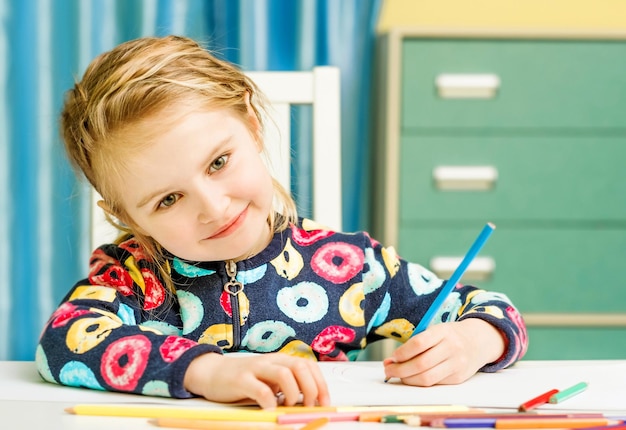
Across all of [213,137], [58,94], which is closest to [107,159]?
[213,137]

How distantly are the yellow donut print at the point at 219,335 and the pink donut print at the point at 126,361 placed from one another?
18cm

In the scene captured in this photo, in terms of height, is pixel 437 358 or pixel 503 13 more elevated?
pixel 503 13

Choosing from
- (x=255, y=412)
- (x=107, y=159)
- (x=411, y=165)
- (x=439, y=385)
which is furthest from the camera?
(x=411, y=165)

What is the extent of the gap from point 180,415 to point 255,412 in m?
0.05

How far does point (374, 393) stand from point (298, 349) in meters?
0.27

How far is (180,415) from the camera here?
0.56 meters

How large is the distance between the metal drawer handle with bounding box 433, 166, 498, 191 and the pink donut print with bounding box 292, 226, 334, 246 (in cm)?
92

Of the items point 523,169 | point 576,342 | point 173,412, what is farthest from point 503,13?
point 173,412

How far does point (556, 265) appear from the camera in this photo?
188 centimetres

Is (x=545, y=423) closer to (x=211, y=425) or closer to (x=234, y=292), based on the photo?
(x=211, y=425)

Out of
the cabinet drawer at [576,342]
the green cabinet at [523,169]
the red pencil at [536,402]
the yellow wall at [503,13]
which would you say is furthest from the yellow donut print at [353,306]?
the yellow wall at [503,13]

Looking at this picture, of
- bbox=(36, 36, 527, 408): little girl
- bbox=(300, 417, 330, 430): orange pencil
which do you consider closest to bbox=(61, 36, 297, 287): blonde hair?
bbox=(36, 36, 527, 408): little girl

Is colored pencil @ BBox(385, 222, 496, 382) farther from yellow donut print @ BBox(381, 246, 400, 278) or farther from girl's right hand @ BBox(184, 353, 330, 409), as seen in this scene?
yellow donut print @ BBox(381, 246, 400, 278)

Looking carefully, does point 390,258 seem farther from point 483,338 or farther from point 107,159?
point 107,159
